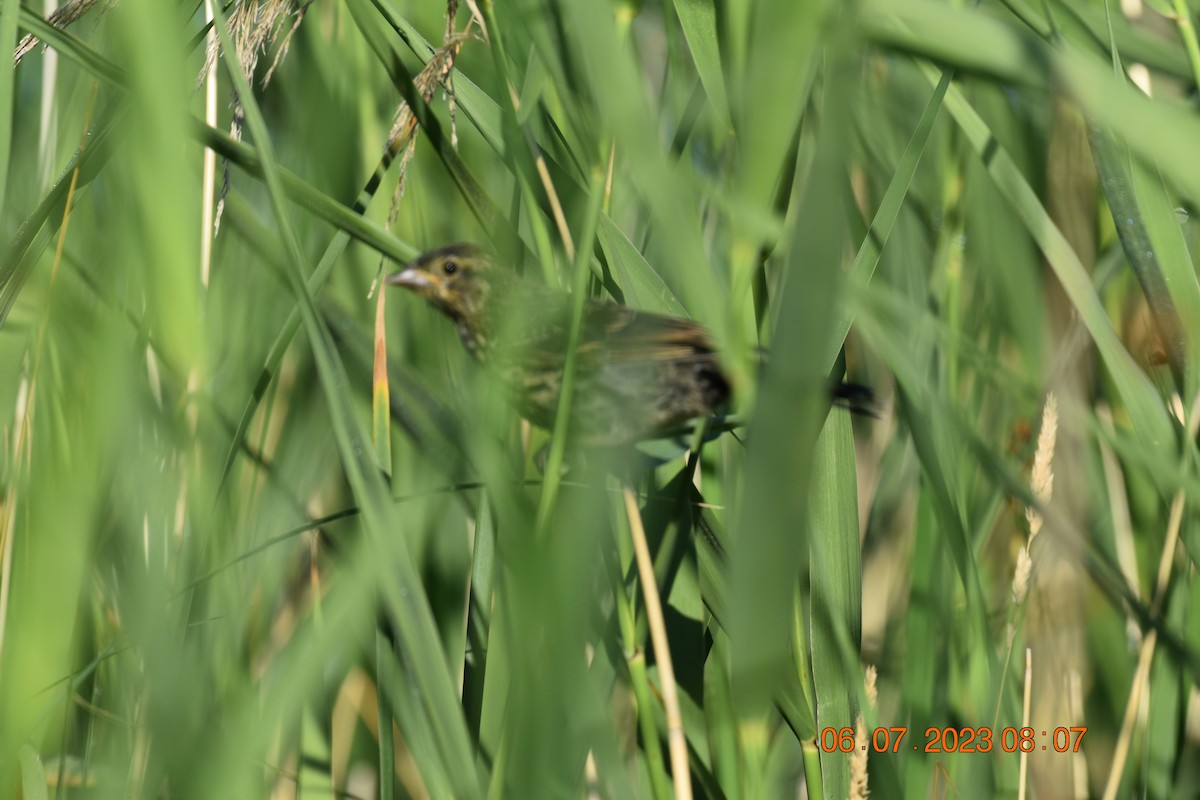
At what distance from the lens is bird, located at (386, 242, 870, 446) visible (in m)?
1.53

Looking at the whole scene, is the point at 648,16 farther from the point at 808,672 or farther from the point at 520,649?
the point at 520,649

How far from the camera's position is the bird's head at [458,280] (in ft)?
6.80

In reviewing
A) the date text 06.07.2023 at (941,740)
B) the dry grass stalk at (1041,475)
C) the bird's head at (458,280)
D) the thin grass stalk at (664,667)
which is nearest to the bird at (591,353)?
the bird's head at (458,280)

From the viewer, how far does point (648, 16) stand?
228 cm

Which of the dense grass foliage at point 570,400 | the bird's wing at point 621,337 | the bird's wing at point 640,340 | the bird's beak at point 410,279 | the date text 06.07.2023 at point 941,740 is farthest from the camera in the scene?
the bird's wing at point 640,340

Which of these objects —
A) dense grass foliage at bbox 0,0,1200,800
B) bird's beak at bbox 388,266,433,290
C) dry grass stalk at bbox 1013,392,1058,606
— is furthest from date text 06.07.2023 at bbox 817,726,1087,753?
bird's beak at bbox 388,266,433,290

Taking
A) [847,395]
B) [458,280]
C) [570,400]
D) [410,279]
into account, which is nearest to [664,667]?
[570,400]

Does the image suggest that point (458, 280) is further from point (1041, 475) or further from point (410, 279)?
point (1041, 475)

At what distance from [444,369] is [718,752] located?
81cm

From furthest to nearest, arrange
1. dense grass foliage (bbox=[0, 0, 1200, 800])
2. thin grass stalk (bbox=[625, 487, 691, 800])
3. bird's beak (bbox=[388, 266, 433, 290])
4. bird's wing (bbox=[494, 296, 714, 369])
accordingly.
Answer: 1. bird's beak (bbox=[388, 266, 433, 290])
2. bird's wing (bbox=[494, 296, 714, 369])
3. thin grass stalk (bbox=[625, 487, 691, 800])
4. dense grass foliage (bbox=[0, 0, 1200, 800])

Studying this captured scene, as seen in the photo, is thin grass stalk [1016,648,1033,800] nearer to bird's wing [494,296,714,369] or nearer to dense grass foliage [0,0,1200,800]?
dense grass foliage [0,0,1200,800]

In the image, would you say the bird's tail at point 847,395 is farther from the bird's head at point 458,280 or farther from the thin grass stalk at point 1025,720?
the bird's head at point 458,280

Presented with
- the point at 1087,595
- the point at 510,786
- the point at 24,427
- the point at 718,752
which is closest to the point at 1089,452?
the point at 1087,595

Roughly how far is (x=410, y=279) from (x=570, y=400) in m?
0.74
